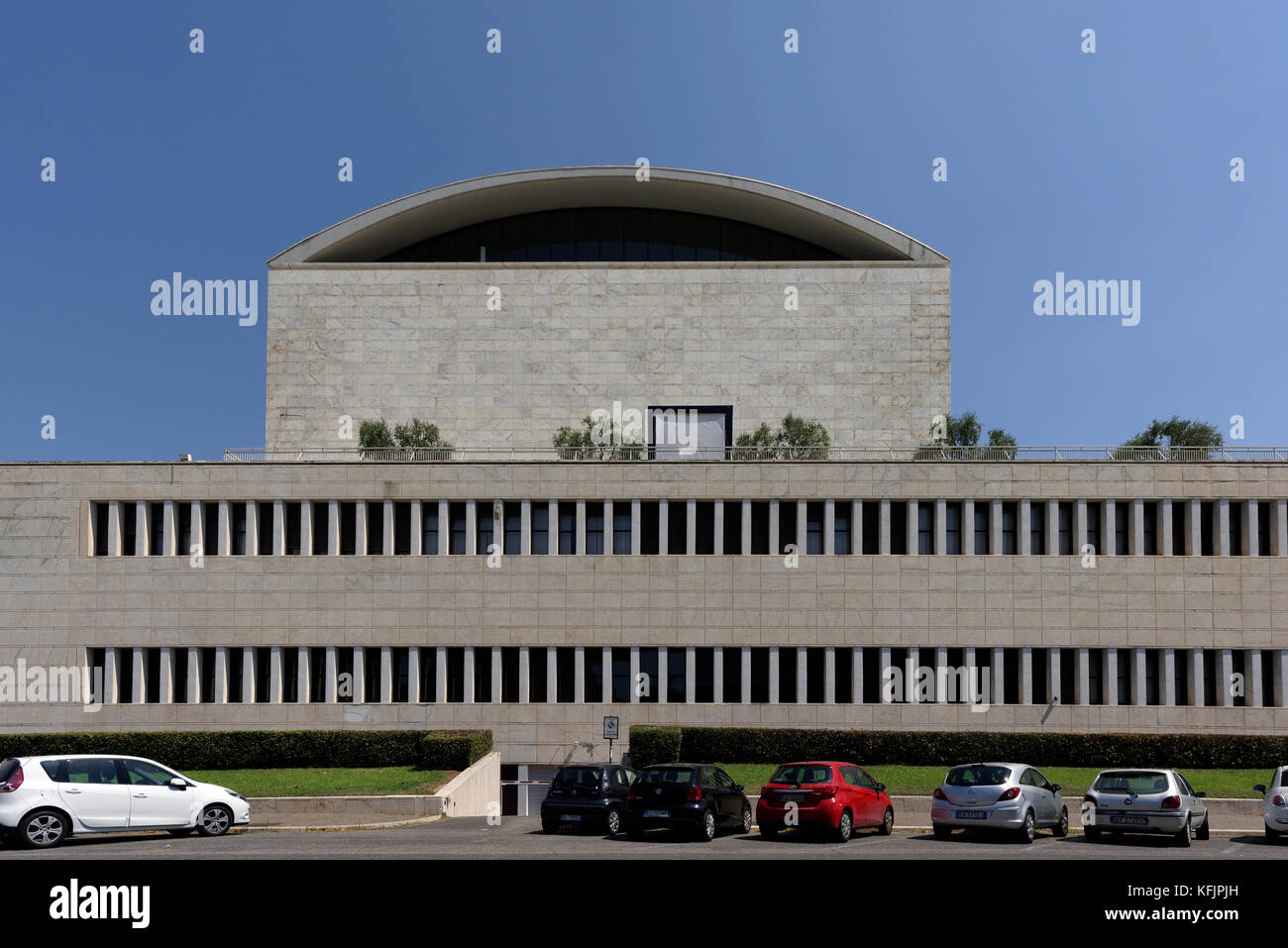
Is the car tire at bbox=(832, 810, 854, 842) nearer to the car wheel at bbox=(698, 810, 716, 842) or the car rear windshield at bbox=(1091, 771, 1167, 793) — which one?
the car wheel at bbox=(698, 810, 716, 842)

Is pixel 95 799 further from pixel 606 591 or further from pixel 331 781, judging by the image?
pixel 606 591

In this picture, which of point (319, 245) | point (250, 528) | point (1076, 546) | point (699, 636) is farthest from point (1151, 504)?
point (319, 245)

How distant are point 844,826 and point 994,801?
2.72m

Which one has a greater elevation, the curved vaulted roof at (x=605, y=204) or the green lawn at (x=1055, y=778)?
the curved vaulted roof at (x=605, y=204)

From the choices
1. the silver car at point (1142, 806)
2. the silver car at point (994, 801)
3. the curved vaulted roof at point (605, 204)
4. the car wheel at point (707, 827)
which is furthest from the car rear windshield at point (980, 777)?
the curved vaulted roof at point (605, 204)

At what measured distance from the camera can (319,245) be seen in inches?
2206

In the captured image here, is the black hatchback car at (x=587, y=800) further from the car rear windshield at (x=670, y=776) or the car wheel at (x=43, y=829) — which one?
the car wheel at (x=43, y=829)

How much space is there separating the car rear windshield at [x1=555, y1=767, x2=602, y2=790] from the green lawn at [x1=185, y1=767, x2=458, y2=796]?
761 cm

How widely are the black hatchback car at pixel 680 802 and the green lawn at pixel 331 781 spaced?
1045 cm

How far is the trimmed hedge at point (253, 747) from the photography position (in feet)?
122

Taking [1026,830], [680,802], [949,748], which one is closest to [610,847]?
[680,802]
